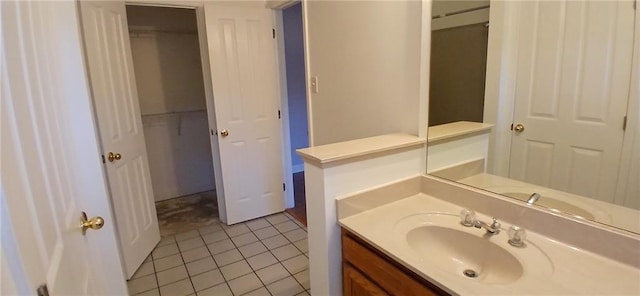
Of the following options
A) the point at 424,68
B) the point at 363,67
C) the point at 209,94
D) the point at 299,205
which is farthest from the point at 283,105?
the point at 424,68

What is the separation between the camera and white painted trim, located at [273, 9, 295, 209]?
9.61 ft

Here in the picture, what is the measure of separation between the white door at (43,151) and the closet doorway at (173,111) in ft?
6.75

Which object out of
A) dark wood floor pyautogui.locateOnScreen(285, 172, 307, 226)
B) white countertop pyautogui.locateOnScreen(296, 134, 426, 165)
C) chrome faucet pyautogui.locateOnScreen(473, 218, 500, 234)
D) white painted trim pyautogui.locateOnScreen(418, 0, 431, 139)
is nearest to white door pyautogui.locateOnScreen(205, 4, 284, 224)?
dark wood floor pyautogui.locateOnScreen(285, 172, 307, 226)

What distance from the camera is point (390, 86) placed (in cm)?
178

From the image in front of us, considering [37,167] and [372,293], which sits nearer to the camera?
[37,167]

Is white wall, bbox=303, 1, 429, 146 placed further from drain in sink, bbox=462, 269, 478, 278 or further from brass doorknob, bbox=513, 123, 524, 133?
drain in sink, bbox=462, 269, 478, 278

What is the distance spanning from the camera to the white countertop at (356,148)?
4.36 feet

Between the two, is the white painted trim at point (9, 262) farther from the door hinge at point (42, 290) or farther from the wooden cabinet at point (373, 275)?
the wooden cabinet at point (373, 275)

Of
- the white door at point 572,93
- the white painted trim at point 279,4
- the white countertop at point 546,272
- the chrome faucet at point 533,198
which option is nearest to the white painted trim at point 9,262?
the white countertop at point 546,272

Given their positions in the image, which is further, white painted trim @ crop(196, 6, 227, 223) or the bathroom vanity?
white painted trim @ crop(196, 6, 227, 223)

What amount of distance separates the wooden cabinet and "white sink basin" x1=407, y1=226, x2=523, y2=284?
0.14 metres

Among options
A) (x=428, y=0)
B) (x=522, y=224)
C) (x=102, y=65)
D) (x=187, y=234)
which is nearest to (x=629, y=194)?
(x=522, y=224)

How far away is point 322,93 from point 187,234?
5.39ft

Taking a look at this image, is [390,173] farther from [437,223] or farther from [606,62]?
[606,62]
